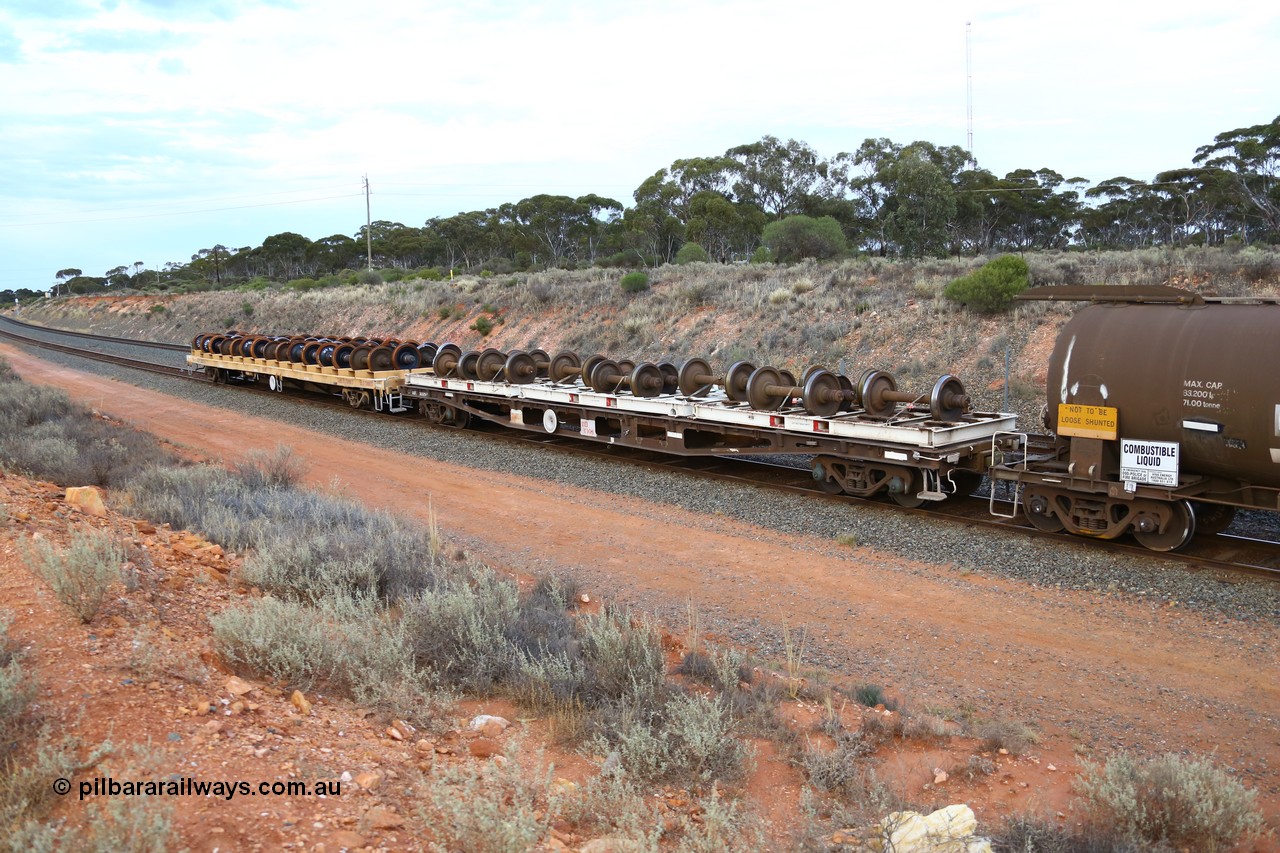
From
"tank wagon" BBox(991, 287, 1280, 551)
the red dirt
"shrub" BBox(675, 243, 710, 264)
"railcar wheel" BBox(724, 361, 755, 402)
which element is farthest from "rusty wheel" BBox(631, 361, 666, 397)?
"shrub" BBox(675, 243, 710, 264)

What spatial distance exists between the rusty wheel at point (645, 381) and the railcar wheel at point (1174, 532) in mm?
7625

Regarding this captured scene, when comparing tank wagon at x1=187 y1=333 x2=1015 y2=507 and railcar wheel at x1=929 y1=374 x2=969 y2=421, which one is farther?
railcar wheel at x1=929 y1=374 x2=969 y2=421

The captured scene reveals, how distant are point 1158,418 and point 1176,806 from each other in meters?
5.71

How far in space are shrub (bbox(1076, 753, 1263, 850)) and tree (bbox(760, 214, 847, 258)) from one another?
32707mm

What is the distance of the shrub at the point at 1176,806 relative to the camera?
445 centimetres

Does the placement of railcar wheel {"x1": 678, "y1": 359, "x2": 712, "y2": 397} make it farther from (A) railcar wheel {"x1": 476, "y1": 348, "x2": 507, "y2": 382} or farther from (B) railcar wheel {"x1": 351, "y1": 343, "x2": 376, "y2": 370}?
(B) railcar wheel {"x1": 351, "y1": 343, "x2": 376, "y2": 370}

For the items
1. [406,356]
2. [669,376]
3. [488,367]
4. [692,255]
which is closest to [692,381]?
[669,376]

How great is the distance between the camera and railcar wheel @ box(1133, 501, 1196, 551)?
366 inches

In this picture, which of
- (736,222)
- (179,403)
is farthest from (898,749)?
(736,222)

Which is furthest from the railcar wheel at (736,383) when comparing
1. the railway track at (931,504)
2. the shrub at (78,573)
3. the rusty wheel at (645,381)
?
the shrub at (78,573)

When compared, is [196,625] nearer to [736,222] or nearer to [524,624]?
[524,624]

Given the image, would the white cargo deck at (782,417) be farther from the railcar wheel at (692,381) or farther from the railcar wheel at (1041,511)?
the railcar wheel at (1041,511)

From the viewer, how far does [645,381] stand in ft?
48.4

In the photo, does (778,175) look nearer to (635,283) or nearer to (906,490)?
(635,283)
